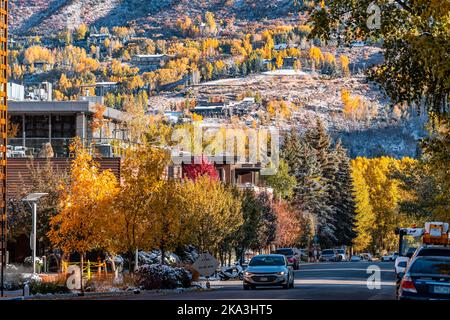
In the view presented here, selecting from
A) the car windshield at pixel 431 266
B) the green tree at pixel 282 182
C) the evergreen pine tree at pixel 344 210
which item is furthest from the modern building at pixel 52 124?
the evergreen pine tree at pixel 344 210

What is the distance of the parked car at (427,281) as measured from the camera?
21750 millimetres

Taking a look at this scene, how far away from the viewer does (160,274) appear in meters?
42.9

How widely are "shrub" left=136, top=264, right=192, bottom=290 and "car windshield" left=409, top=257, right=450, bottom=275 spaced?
21081mm

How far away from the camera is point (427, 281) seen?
71.8ft

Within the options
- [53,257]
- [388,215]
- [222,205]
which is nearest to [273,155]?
[388,215]

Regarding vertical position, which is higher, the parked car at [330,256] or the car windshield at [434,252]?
the car windshield at [434,252]

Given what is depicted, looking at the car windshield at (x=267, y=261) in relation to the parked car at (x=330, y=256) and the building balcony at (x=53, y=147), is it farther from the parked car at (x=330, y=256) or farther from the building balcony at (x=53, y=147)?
the parked car at (x=330, y=256)

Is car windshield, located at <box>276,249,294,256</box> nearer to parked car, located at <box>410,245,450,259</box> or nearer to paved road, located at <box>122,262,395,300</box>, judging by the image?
paved road, located at <box>122,262,395,300</box>

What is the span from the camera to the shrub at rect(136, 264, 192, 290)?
A: 1660 inches

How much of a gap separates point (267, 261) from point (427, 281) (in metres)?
20.7

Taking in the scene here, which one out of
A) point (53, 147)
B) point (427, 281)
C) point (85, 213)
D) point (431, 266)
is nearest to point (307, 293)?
point (85, 213)

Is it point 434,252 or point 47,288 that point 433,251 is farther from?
point 47,288

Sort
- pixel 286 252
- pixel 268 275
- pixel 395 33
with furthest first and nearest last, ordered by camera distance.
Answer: pixel 286 252 < pixel 268 275 < pixel 395 33

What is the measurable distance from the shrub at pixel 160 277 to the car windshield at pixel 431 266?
21.1 m
